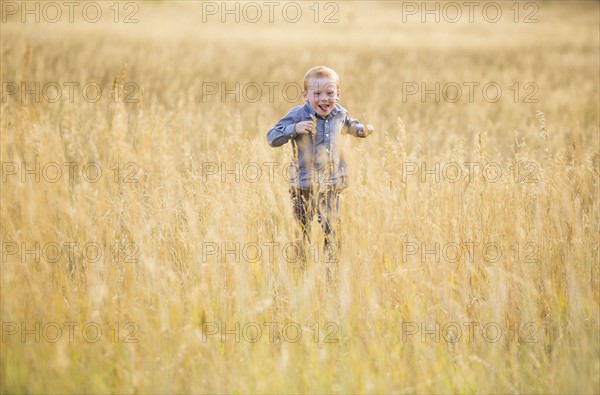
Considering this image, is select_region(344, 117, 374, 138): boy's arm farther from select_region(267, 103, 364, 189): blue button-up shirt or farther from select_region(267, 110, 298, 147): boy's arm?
select_region(267, 110, 298, 147): boy's arm

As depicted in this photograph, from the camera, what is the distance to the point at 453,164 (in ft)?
15.0

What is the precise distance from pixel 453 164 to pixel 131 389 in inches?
119

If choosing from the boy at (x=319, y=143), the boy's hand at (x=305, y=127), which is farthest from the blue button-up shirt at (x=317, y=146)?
the boy's hand at (x=305, y=127)

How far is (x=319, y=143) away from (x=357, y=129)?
229 mm

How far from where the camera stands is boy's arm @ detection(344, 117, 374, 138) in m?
3.40

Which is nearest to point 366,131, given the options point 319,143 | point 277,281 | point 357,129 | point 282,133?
point 357,129

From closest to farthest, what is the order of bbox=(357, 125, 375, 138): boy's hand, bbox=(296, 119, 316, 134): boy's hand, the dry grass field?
the dry grass field → bbox=(296, 119, 316, 134): boy's hand → bbox=(357, 125, 375, 138): boy's hand

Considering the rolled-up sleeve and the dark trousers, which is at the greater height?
the rolled-up sleeve

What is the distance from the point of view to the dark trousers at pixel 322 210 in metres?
3.36

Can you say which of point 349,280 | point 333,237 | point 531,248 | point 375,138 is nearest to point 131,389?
point 349,280

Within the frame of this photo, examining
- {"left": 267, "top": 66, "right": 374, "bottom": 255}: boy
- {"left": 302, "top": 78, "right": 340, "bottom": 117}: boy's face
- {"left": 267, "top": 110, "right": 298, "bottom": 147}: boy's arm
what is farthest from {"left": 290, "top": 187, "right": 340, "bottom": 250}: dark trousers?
{"left": 302, "top": 78, "right": 340, "bottom": 117}: boy's face

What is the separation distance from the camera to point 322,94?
3.34 meters

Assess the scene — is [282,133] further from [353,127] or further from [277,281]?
[277,281]

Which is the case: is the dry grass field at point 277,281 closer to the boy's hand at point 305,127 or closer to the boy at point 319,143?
the boy at point 319,143
